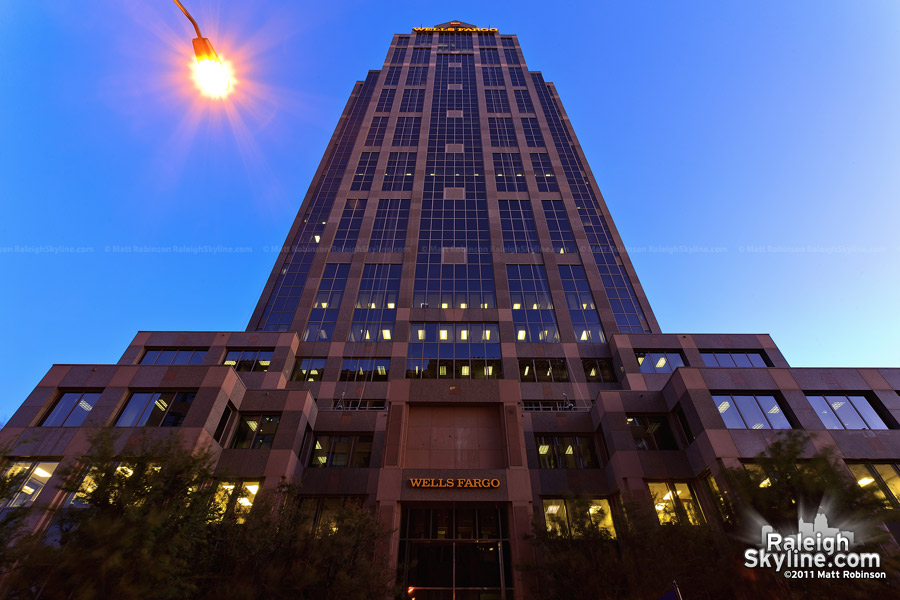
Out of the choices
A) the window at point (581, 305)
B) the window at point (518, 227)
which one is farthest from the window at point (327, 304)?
the window at point (581, 305)

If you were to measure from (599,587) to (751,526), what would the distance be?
642cm

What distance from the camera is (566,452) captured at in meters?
33.1

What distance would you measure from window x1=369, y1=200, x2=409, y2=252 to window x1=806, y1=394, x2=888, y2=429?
132ft

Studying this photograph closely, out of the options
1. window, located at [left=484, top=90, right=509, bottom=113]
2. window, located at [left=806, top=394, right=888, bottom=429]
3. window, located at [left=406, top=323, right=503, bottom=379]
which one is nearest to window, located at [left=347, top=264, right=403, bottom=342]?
window, located at [left=406, top=323, right=503, bottom=379]

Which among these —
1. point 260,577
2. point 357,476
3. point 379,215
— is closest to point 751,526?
point 260,577

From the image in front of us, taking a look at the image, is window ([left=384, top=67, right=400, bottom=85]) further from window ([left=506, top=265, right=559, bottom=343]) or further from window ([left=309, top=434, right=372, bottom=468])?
window ([left=309, top=434, right=372, bottom=468])

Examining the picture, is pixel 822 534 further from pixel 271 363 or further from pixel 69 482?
pixel 271 363

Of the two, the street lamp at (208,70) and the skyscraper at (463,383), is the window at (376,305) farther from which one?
the street lamp at (208,70)

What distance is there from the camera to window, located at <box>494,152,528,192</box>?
60.9 m

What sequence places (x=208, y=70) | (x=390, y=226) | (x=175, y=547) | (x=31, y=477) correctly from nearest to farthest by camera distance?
(x=208, y=70), (x=175, y=547), (x=31, y=477), (x=390, y=226)

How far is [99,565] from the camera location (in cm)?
1376

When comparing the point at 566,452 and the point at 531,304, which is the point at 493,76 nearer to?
the point at 531,304

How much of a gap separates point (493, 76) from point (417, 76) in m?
14.9

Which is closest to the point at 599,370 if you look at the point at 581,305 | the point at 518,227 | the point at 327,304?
the point at 581,305
